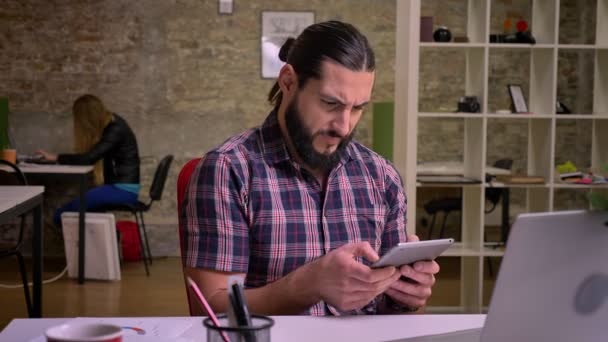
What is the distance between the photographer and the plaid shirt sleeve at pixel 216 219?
172 centimetres

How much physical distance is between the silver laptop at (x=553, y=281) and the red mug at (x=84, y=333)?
0.57 metres

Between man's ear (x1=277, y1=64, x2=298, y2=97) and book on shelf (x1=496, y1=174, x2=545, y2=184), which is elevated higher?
man's ear (x1=277, y1=64, x2=298, y2=97)

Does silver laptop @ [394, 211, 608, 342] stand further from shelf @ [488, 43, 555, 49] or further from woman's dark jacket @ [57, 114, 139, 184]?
woman's dark jacket @ [57, 114, 139, 184]

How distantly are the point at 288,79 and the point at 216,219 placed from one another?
414 millimetres

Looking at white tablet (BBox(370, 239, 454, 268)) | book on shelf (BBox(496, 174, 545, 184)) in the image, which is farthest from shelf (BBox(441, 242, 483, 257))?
white tablet (BBox(370, 239, 454, 268))

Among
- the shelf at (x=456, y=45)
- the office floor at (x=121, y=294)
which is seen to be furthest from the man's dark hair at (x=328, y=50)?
the office floor at (x=121, y=294)

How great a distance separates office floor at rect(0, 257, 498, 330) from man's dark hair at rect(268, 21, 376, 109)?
10.6 feet

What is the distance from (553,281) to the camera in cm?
111

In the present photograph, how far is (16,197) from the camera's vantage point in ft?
11.5

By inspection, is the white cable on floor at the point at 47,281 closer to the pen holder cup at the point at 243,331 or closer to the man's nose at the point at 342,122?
the man's nose at the point at 342,122

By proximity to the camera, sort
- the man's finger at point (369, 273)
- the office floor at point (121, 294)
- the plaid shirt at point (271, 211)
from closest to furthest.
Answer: the man's finger at point (369, 273)
the plaid shirt at point (271, 211)
the office floor at point (121, 294)

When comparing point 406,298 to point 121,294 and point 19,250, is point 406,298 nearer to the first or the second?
point 19,250

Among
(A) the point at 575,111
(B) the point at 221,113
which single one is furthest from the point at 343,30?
(A) the point at 575,111

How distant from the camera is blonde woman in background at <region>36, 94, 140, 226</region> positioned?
602 centimetres
